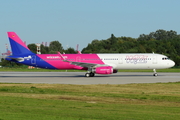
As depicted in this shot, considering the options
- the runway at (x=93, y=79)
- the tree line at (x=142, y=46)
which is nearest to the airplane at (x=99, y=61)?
the runway at (x=93, y=79)

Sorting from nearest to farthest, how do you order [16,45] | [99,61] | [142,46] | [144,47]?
[99,61]
[16,45]
[144,47]
[142,46]

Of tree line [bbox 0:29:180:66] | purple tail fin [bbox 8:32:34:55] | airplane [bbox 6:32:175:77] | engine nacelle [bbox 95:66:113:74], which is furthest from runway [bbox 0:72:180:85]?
tree line [bbox 0:29:180:66]

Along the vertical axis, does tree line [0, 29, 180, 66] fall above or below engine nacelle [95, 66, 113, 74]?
above

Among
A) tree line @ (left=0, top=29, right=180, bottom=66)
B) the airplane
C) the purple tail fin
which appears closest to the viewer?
the airplane

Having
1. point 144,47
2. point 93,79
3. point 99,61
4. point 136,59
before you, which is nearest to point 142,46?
point 144,47

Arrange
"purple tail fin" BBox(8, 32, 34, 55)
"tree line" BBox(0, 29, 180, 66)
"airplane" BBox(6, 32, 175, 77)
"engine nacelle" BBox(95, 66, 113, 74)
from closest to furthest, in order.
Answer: "engine nacelle" BBox(95, 66, 113, 74)
"airplane" BBox(6, 32, 175, 77)
"purple tail fin" BBox(8, 32, 34, 55)
"tree line" BBox(0, 29, 180, 66)

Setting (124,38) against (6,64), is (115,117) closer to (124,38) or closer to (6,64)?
(6,64)

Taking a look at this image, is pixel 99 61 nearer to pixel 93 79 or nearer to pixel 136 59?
pixel 136 59

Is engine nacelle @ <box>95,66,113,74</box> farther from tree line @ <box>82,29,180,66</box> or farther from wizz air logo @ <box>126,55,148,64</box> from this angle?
A: tree line @ <box>82,29,180,66</box>

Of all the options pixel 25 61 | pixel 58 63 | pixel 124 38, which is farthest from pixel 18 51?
pixel 124 38

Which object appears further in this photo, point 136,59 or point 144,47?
point 144,47

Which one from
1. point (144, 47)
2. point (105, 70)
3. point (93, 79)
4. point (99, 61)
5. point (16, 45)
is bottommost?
point (93, 79)

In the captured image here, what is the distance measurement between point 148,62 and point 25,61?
17.8 meters

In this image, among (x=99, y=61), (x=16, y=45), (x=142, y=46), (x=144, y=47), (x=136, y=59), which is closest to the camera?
(x=136, y=59)
